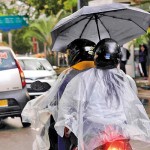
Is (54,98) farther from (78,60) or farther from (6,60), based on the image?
(6,60)

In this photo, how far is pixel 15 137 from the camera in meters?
8.24

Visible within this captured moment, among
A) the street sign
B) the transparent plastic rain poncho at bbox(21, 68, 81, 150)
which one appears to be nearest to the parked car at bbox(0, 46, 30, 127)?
the transparent plastic rain poncho at bbox(21, 68, 81, 150)

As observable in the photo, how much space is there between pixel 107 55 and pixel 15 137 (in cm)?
489

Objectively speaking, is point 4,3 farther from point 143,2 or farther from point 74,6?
point 143,2

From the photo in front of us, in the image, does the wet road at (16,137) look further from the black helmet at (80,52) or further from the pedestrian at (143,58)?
the pedestrian at (143,58)

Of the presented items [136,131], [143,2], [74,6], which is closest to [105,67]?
[136,131]

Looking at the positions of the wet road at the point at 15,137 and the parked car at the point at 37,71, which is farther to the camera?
the parked car at the point at 37,71

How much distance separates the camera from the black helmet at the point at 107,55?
3723 mm

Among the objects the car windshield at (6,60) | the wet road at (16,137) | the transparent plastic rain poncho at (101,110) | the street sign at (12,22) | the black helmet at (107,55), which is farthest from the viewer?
the street sign at (12,22)

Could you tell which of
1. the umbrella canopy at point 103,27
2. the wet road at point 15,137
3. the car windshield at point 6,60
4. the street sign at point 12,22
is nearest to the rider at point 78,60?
the umbrella canopy at point 103,27

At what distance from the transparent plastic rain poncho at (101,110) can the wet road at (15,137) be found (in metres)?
3.68

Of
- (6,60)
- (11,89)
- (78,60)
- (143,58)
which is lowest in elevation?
(143,58)

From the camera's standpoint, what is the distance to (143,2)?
1536 cm

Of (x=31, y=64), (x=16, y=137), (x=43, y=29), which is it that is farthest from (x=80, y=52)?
(x=43, y=29)
